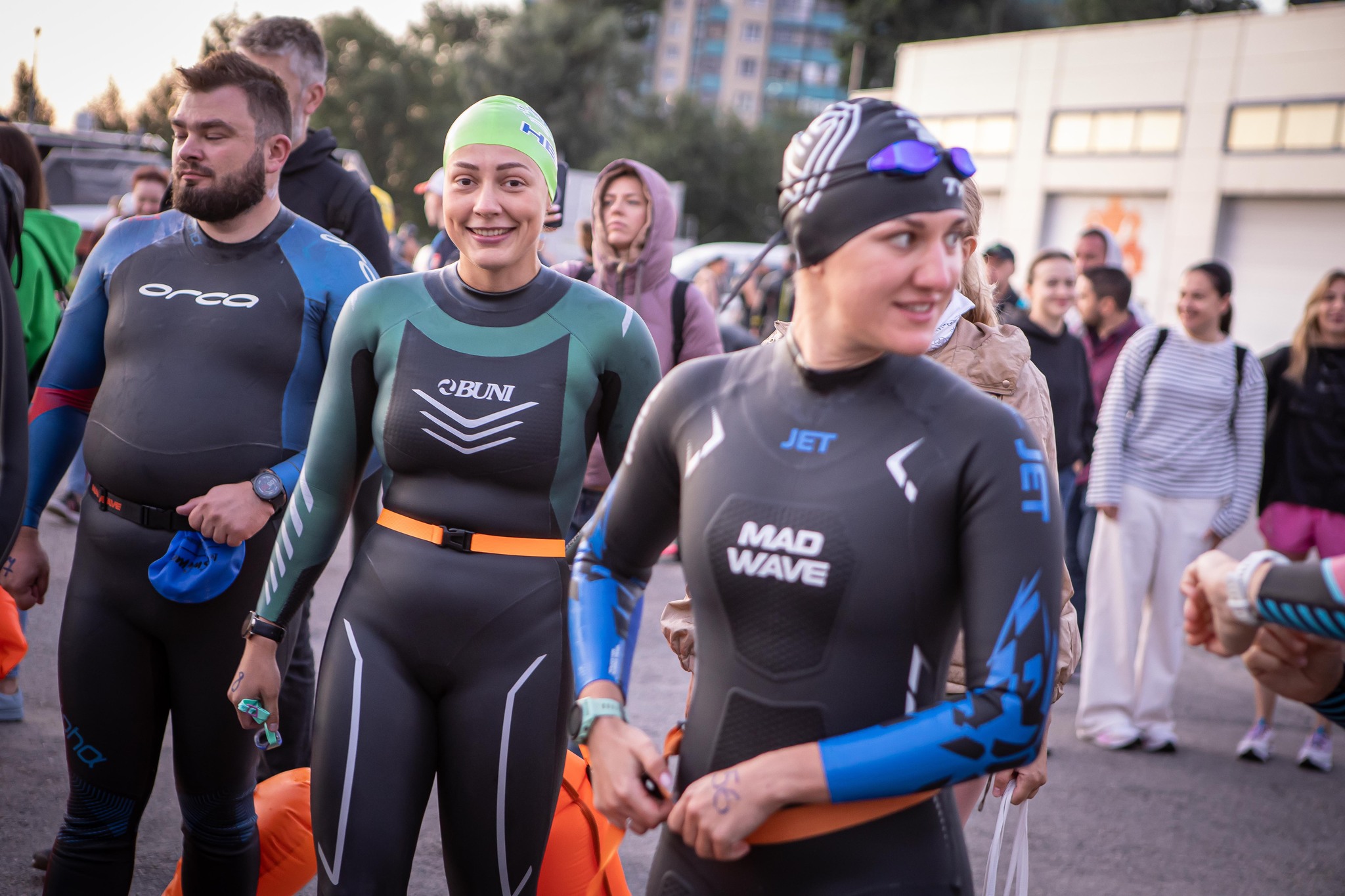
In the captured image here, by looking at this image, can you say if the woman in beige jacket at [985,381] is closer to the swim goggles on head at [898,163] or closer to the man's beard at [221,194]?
the swim goggles on head at [898,163]

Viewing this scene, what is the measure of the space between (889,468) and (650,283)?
3657 mm

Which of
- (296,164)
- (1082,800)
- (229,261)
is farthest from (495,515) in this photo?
(1082,800)

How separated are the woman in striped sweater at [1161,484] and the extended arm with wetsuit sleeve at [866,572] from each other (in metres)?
4.60

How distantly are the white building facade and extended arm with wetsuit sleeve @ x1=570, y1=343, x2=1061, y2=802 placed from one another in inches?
1072

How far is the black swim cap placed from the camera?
174cm

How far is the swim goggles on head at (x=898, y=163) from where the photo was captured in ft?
5.69

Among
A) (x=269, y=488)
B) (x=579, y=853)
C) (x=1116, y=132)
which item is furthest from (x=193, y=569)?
(x=1116, y=132)

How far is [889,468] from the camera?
1.76m

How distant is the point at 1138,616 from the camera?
6180 mm

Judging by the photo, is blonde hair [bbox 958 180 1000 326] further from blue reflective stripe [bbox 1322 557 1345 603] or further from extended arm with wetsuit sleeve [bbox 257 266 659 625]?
blue reflective stripe [bbox 1322 557 1345 603]

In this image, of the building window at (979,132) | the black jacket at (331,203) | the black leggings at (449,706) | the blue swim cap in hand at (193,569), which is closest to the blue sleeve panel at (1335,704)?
the black leggings at (449,706)

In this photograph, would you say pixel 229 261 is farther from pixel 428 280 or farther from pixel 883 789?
pixel 883 789

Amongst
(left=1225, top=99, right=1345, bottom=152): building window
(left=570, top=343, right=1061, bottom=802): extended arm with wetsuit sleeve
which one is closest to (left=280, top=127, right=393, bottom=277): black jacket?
(left=570, top=343, right=1061, bottom=802): extended arm with wetsuit sleeve

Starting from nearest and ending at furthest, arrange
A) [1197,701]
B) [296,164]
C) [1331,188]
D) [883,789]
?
[883,789] → [296,164] → [1197,701] → [1331,188]
